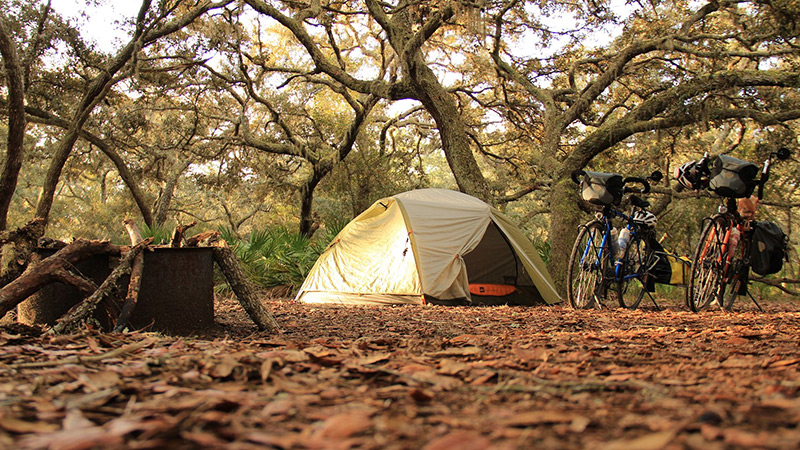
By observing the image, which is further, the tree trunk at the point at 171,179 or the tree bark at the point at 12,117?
the tree trunk at the point at 171,179

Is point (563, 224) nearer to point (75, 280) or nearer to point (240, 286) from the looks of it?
point (240, 286)

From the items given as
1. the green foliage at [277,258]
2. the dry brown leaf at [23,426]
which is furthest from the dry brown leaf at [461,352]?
the green foliage at [277,258]

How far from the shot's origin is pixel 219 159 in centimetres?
1525

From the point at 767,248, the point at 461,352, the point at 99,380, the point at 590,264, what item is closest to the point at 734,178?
the point at 767,248

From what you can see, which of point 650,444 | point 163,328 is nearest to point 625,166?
point 163,328

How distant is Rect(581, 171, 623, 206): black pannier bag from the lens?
5848 millimetres

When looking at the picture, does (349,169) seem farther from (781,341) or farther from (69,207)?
(69,207)

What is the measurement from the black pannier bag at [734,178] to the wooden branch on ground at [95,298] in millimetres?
5038

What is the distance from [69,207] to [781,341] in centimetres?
3623

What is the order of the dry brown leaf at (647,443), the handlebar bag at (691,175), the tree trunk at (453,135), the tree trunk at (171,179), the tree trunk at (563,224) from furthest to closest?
the tree trunk at (171,179) → the tree trunk at (453,135) → the tree trunk at (563,224) → the handlebar bag at (691,175) → the dry brown leaf at (647,443)

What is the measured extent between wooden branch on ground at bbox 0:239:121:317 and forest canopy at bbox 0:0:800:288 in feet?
16.3

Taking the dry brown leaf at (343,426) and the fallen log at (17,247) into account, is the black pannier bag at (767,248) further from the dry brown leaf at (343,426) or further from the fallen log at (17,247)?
the fallen log at (17,247)

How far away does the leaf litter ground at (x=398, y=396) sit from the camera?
109 cm

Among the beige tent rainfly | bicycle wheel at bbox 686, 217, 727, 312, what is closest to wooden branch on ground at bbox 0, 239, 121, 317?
the beige tent rainfly
